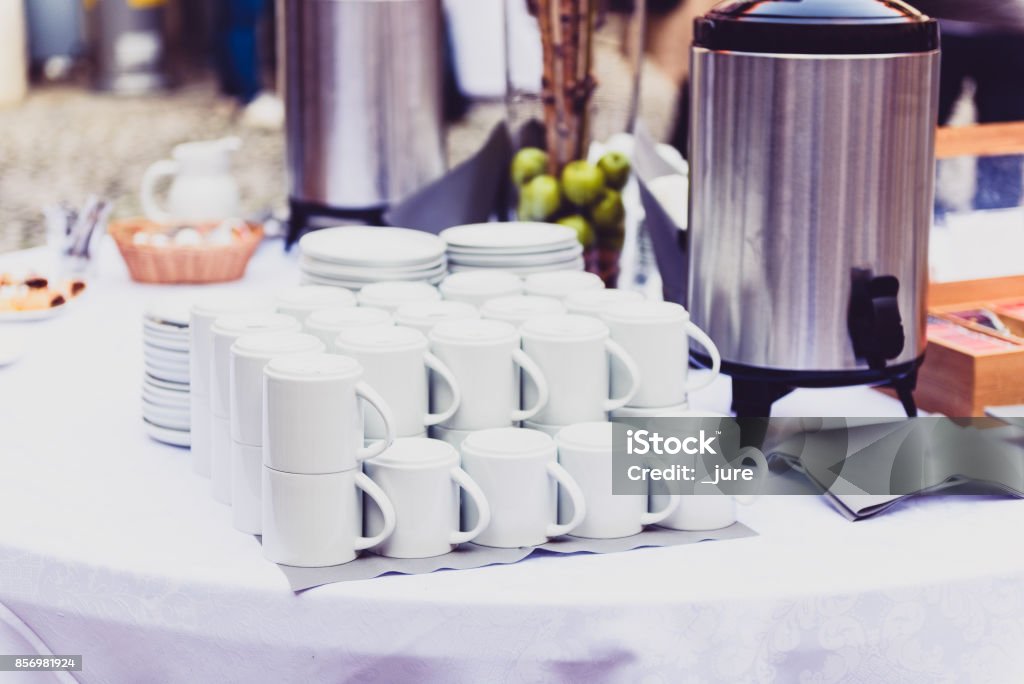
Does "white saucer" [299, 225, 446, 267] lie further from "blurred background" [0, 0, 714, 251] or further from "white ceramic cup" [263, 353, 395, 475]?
"blurred background" [0, 0, 714, 251]

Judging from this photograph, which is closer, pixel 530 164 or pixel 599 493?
pixel 599 493

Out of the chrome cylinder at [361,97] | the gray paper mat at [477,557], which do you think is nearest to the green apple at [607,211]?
the chrome cylinder at [361,97]

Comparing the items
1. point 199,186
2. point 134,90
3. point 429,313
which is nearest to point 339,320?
point 429,313

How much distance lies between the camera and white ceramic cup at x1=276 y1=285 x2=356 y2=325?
100 cm

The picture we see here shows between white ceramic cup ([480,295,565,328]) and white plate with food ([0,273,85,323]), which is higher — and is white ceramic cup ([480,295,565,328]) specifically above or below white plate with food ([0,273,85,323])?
above

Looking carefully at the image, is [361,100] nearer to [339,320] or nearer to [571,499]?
[339,320]

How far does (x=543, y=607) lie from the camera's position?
0.78 m

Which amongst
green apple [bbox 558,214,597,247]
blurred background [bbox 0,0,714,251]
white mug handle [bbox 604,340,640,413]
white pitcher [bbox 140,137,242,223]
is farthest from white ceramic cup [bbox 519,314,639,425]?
blurred background [bbox 0,0,714,251]

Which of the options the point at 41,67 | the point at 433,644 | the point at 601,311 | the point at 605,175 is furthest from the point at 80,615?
the point at 41,67

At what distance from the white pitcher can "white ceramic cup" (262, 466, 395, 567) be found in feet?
3.07

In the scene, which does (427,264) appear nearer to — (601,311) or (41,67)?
(601,311)

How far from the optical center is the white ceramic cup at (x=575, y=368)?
90 cm

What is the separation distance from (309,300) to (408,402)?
Result: 18 cm

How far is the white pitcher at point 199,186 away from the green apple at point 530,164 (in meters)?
0.50
